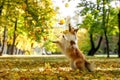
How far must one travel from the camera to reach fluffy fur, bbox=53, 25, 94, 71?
1159cm

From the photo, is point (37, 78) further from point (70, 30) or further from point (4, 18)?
point (4, 18)

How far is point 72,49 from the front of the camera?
39.1 feet

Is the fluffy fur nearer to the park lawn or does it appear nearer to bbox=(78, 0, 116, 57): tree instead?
the park lawn

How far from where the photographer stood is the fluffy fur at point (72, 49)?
1159 centimetres

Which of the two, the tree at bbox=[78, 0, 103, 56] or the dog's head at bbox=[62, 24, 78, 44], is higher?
the tree at bbox=[78, 0, 103, 56]

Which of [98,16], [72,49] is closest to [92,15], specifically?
[98,16]

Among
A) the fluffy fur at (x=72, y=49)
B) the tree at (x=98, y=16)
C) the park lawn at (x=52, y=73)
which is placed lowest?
the park lawn at (x=52, y=73)

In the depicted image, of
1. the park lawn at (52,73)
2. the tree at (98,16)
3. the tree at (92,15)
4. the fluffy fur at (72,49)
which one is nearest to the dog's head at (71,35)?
the fluffy fur at (72,49)

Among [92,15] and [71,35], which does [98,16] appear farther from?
[71,35]

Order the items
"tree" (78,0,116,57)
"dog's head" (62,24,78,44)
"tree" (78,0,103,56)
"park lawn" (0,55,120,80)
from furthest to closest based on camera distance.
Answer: "tree" (78,0,103,56) → "tree" (78,0,116,57) → "dog's head" (62,24,78,44) → "park lawn" (0,55,120,80)

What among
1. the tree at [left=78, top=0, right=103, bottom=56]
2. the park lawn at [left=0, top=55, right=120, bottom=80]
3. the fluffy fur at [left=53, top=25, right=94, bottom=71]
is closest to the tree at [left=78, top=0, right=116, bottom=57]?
the tree at [left=78, top=0, right=103, bottom=56]

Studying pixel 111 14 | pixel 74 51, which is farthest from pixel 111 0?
pixel 74 51

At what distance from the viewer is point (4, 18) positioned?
31734 millimetres

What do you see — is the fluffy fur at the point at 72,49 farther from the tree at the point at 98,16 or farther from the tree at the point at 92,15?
the tree at the point at 92,15
